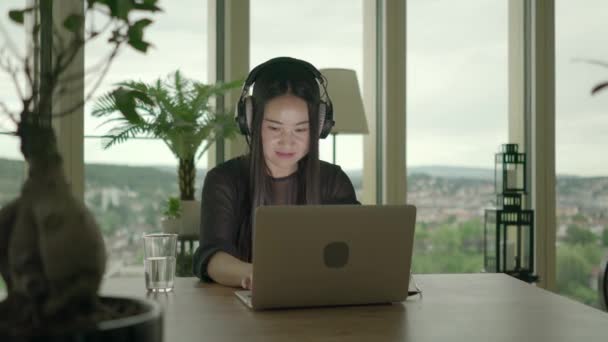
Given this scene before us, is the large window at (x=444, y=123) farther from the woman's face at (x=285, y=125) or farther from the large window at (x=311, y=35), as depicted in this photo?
the woman's face at (x=285, y=125)

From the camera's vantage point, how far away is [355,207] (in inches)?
55.1

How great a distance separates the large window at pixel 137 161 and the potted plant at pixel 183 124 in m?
0.14

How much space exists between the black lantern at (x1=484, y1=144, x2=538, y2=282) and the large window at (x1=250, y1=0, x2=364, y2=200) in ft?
3.32

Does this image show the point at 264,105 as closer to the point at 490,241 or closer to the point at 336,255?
the point at 336,255

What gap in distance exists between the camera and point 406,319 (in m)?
1.37

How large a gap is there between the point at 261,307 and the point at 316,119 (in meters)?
1.09

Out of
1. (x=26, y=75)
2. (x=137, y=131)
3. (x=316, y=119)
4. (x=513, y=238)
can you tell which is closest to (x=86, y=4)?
(x=26, y=75)

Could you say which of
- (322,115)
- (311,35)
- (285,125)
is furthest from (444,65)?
(285,125)

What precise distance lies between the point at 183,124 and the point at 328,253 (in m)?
2.51

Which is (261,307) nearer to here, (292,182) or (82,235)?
(82,235)

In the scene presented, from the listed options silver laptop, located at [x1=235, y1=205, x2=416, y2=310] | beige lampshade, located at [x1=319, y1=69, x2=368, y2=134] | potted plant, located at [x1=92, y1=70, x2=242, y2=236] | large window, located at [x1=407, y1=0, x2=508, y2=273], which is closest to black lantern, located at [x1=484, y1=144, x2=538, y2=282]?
large window, located at [x1=407, y1=0, x2=508, y2=273]

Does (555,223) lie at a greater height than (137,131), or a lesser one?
lesser

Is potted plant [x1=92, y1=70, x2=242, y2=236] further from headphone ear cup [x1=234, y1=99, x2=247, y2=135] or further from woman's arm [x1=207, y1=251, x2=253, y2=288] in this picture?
woman's arm [x1=207, y1=251, x2=253, y2=288]

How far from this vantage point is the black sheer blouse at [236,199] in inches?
88.0
